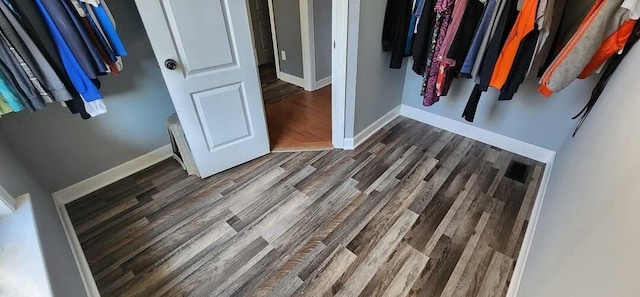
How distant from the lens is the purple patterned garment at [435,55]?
1.78m

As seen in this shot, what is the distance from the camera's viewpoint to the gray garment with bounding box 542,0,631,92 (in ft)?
4.28

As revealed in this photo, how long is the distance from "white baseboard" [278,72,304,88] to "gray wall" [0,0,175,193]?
1.76 meters

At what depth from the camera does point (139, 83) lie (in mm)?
2039

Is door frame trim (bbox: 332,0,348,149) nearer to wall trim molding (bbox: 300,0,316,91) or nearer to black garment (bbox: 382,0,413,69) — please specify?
black garment (bbox: 382,0,413,69)

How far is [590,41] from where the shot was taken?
136 centimetres

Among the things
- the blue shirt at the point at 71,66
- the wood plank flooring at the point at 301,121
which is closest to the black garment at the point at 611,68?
the wood plank flooring at the point at 301,121

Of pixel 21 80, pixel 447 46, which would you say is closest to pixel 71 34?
pixel 21 80

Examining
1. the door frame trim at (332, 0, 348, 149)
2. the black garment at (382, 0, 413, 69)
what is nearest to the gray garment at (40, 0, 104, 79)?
the door frame trim at (332, 0, 348, 149)

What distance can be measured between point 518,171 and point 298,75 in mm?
2598

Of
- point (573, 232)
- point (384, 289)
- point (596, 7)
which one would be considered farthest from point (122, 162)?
point (596, 7)

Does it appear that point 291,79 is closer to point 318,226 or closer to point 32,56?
point 318,226

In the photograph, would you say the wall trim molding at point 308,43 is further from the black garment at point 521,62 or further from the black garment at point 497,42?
the black garment at point 521,62

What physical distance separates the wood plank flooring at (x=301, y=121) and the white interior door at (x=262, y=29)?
1228mm

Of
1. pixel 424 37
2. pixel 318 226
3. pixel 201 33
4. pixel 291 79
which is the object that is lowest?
pixel 318 226
